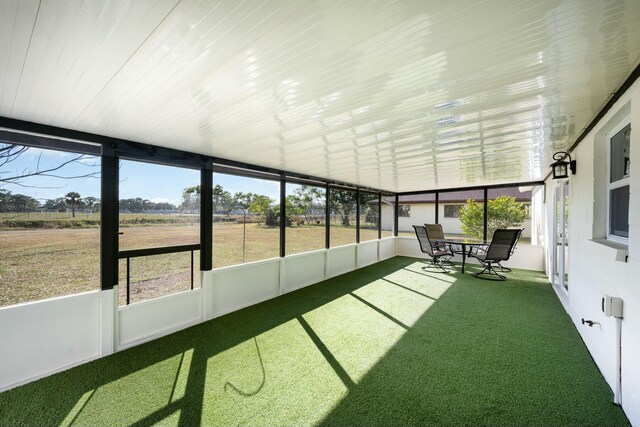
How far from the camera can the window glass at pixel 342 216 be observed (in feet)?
21.7

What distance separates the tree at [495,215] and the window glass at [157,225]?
7998 millimetres

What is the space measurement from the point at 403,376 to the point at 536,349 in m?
1.65

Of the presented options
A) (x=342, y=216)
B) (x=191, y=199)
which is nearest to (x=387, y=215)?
(x=342, y=216)

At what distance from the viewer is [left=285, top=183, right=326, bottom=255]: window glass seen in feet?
18.2

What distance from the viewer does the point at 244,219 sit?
488 cm

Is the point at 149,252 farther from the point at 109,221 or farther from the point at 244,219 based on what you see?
the point at 244,219

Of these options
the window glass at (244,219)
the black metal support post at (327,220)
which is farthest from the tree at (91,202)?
the black metal support post at (327,220)

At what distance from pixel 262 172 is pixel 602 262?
435 cm

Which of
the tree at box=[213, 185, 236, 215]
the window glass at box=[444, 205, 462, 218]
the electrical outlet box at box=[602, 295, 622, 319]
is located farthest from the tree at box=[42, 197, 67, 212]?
the window glass at box=[444, 205, 462, 218]

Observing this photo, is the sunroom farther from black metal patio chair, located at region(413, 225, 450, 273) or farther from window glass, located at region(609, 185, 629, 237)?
black metal patio chair, located at region(413, 225, 450, 273)

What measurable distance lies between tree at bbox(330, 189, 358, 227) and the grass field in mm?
2911

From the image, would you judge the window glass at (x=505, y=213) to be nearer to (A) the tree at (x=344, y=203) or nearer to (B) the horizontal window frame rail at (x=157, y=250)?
(A) the tree at (x=344, y=203)

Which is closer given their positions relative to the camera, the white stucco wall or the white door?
the white stucco wall

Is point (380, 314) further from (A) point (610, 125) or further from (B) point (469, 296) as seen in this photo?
(A) point (610, 125)
